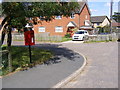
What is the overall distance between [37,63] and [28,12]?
9.65 feet

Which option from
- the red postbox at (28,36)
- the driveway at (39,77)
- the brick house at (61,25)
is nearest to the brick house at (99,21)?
the brick house at (61,25)

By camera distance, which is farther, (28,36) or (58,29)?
(58,29)

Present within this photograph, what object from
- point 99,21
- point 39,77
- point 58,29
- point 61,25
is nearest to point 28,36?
point 39,77

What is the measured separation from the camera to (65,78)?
667cm

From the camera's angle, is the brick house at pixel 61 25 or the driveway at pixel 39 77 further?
the brick house at pixel 61 25

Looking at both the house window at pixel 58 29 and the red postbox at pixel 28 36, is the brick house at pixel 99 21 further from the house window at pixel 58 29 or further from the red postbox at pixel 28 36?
the red postbox at pixel 28 36

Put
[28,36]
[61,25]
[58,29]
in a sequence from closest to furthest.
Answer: [28,36] < [61,25] < [58,29]

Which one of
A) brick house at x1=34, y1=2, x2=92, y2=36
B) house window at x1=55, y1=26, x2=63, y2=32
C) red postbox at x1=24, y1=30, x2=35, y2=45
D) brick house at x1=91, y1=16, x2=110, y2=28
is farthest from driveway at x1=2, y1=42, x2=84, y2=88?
brick house at x1=91, y1=16, x2=110, y2=28

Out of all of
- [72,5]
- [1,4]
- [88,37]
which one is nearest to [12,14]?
[1,4]

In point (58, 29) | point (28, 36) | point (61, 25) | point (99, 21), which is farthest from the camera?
point (99, 21)

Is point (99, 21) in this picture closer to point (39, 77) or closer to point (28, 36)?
point (28, 36)

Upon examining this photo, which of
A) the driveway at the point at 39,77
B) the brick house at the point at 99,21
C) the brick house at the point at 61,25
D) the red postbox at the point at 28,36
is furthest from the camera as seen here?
the brick house at the point at 99,21

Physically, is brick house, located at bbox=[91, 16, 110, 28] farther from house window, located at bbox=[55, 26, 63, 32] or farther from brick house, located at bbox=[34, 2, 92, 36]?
house window, located at bbox=[55, 26, 63, 32]

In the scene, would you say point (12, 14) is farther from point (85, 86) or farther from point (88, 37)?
point (88, 37)
